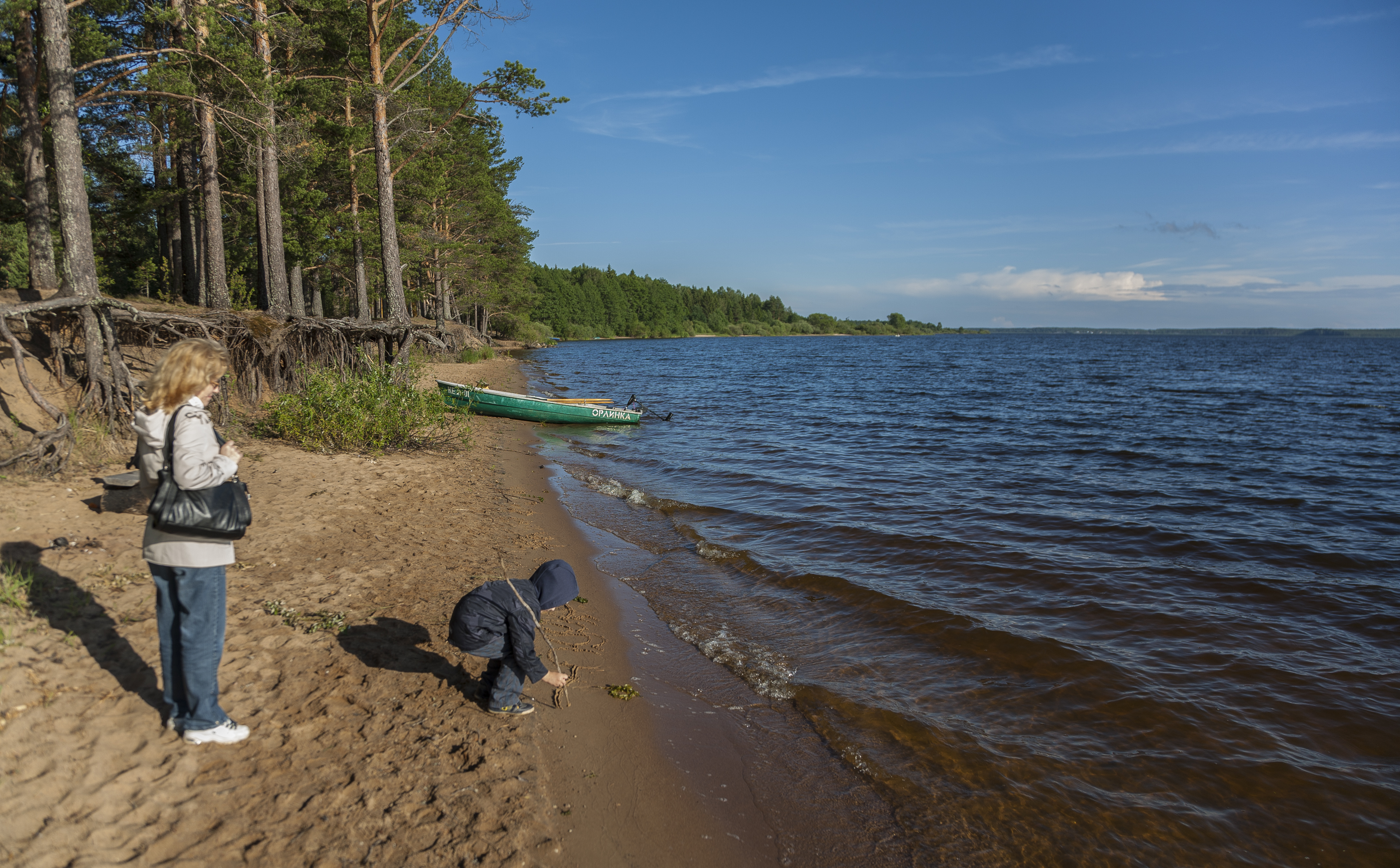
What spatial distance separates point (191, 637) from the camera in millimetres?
3609

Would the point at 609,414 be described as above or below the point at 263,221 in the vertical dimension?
below

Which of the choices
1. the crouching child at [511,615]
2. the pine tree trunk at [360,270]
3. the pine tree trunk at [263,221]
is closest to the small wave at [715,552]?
the crouching child at [511,615]

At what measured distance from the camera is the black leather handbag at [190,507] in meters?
3.38

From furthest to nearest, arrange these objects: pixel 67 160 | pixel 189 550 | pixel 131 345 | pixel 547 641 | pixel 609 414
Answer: pixel 609 414 → pixel 131 345 → pixel 67 160 → pixel 547 641 → pixel 189 550

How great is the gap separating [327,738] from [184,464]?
5.92ft

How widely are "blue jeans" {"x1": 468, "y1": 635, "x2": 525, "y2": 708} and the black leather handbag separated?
163 cm

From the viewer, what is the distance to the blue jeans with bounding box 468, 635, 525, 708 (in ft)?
14.9

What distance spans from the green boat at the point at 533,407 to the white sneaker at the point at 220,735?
14383 mm

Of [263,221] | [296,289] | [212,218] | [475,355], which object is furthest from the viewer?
[475,355]

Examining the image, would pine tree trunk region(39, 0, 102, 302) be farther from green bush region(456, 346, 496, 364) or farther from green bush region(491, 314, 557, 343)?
green bush region(491, 314, 557, 343)

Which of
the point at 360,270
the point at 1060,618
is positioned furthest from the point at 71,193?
the point at 360,270

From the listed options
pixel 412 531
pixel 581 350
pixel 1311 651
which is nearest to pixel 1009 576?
pixel 1311 651

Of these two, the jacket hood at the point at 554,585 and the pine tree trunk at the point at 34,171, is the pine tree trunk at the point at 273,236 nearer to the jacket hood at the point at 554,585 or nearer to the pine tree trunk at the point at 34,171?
the pine tree trunk at the point at 34,171

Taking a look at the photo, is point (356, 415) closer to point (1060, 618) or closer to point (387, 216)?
point (387, 216)
